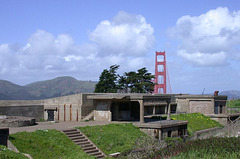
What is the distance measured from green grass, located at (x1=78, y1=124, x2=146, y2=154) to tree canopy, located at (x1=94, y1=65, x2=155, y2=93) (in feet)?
101

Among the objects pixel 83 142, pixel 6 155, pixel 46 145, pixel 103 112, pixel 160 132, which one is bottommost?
pixel 83 142

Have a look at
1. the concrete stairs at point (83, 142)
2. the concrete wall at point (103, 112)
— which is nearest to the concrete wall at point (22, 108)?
the concrete wall at point (103, 112)

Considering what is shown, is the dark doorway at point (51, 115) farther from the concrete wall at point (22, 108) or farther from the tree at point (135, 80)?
the tree at point (135, 80)

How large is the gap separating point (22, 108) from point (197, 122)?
1876 centimetres

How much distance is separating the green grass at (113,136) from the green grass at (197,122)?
341 inches

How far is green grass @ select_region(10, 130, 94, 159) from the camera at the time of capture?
18.5 meters

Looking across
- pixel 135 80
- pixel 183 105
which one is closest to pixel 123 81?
pixel 135 80

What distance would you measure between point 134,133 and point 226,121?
16.6 meters

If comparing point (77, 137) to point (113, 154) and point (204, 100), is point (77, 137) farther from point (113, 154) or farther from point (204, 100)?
point (204, 100)

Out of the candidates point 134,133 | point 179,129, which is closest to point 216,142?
point 134,133

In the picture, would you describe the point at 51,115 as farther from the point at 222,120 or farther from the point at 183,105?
the point at 222,120

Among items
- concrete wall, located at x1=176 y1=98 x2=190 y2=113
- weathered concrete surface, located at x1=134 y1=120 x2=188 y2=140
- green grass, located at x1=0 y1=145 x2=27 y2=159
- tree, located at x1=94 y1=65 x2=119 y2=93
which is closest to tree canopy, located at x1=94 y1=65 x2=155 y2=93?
tree, located at x1=94 y1=65 x2=119 y2=93

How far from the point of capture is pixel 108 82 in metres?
57.3

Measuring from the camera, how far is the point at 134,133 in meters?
25.2
